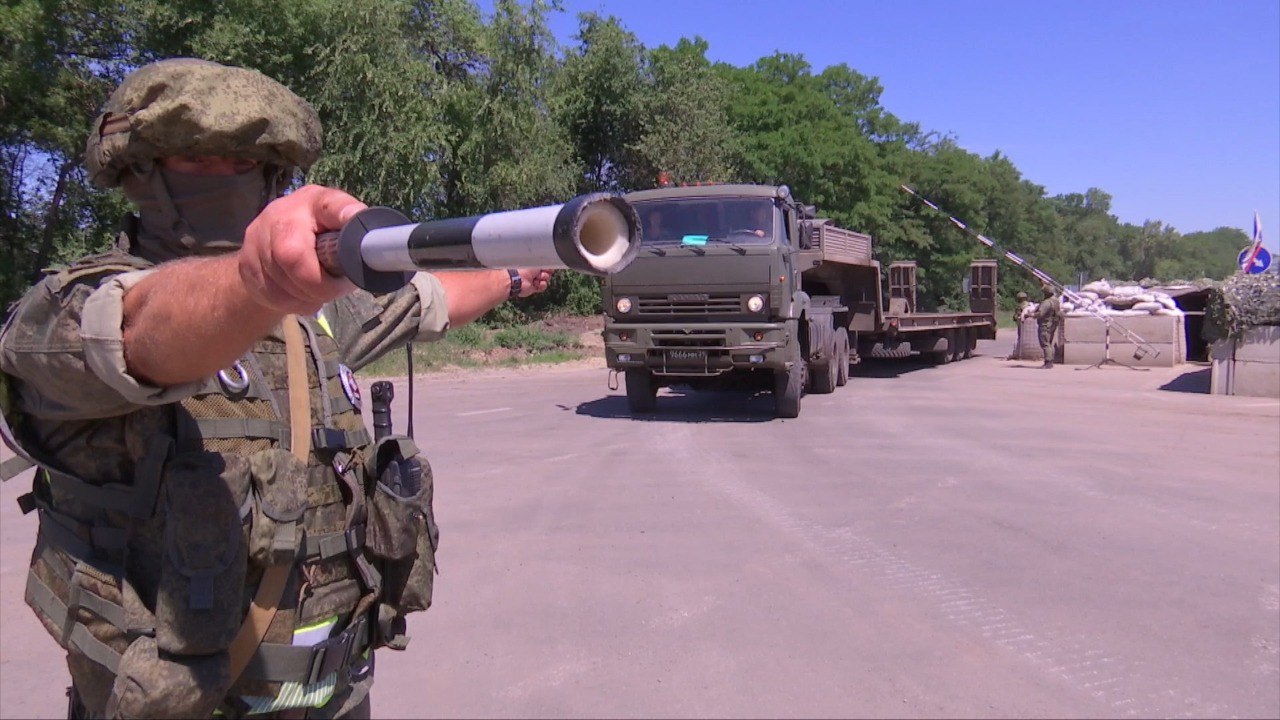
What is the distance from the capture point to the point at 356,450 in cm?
220

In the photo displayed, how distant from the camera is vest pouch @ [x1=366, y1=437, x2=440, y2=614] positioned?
2160 mm

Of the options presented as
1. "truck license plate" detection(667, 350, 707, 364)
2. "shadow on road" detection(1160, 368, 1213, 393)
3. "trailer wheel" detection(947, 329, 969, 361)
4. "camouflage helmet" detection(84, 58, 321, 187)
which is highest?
"camouflage helmet" detection(84, 58, 321, 187)

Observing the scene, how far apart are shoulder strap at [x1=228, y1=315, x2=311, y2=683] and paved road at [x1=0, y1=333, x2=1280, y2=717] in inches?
71.0

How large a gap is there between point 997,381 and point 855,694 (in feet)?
42.7

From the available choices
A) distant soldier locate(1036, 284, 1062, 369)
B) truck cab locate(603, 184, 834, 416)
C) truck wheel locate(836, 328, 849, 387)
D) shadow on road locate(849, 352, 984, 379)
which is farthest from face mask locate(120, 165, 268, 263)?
distant soldier locate(1036, 284, 1062, 369)

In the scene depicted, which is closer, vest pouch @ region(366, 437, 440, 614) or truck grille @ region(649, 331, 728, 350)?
vest pouch @ region(366, 437, 440, 614)

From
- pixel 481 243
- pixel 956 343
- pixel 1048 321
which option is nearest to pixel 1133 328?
pixel 1048 321

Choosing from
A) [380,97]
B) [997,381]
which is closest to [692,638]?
[997,381]

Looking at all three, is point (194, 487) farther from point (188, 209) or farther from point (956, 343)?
point (956, 343)

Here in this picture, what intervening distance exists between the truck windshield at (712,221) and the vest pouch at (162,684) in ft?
29.5

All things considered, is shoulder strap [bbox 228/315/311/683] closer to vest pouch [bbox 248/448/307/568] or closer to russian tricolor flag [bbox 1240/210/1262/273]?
vest pouch [bbox 248/448/307/568]

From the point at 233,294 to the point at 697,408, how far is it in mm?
10838

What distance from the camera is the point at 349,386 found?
222 cm

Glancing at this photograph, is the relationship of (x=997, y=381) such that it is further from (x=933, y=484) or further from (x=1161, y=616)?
(x=1161, y=616)
